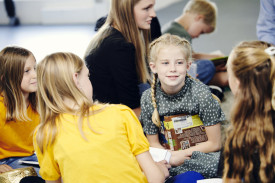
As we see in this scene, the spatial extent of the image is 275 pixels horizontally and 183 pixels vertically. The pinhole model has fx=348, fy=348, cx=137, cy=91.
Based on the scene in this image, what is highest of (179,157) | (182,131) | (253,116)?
(253,116)

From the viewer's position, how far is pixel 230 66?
4.38 feet

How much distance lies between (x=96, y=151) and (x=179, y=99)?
2.32 ft

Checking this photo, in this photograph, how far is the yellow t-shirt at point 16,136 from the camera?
1989 millimetres

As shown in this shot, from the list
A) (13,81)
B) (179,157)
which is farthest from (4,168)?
(179,157)

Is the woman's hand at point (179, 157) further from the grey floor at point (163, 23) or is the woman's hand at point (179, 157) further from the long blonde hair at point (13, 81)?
the grey floor at point (163, 23)

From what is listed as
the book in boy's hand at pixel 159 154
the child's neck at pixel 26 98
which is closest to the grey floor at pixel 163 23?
the child's neck at pixel 26 98

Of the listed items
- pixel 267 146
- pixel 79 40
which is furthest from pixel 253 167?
pixel 79 40

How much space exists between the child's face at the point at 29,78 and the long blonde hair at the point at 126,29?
411 millimetres

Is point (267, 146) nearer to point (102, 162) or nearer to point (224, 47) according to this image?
point (102, 162)

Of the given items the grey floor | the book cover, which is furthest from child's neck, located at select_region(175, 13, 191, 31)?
the book cover

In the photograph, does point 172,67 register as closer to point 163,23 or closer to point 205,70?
point 205,70

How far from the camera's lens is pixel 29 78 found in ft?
6.61

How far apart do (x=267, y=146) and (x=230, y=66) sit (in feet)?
1.07

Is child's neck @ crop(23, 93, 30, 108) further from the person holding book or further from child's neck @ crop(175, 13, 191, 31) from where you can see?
child's neck @ crop(175, 13, 191, 31)
